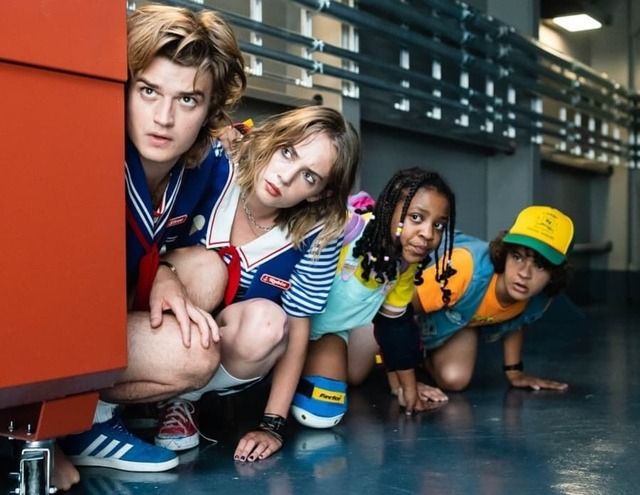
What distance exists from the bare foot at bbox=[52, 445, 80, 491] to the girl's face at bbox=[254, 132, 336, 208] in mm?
556

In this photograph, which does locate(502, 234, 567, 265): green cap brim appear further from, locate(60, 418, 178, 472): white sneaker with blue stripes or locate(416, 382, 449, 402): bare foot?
locate(60, 418, 178, 472): white sneaker with blue stripes

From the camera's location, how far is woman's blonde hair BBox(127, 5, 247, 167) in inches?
48.1

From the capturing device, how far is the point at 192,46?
126 cm

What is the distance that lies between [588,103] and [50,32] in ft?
14.9

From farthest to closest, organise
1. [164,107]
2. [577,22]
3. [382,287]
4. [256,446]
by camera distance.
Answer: [577,22] → [382,287] → [256,446] → [164,107]

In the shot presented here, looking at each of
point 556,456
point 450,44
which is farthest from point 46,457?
point 450,44

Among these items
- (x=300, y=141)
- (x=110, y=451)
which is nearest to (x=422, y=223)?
(x=300, y=141)

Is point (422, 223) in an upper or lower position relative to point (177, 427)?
upper

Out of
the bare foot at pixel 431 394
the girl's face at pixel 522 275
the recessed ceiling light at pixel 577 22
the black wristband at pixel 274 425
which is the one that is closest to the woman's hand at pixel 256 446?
the black wristband at pixel 274 425

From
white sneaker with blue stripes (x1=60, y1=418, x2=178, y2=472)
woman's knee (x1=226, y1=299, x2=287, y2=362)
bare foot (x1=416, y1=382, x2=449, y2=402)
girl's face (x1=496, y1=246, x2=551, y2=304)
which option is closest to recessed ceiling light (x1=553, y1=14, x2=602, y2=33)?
girl's face (x1=496, y1=246, x2=551, y2=304)

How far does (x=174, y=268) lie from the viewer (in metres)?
1.53

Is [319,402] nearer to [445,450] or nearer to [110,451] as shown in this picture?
[445,450]

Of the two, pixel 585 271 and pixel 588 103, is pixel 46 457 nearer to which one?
A: pixel 588 103

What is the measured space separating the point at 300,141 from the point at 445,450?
612 millimetres
